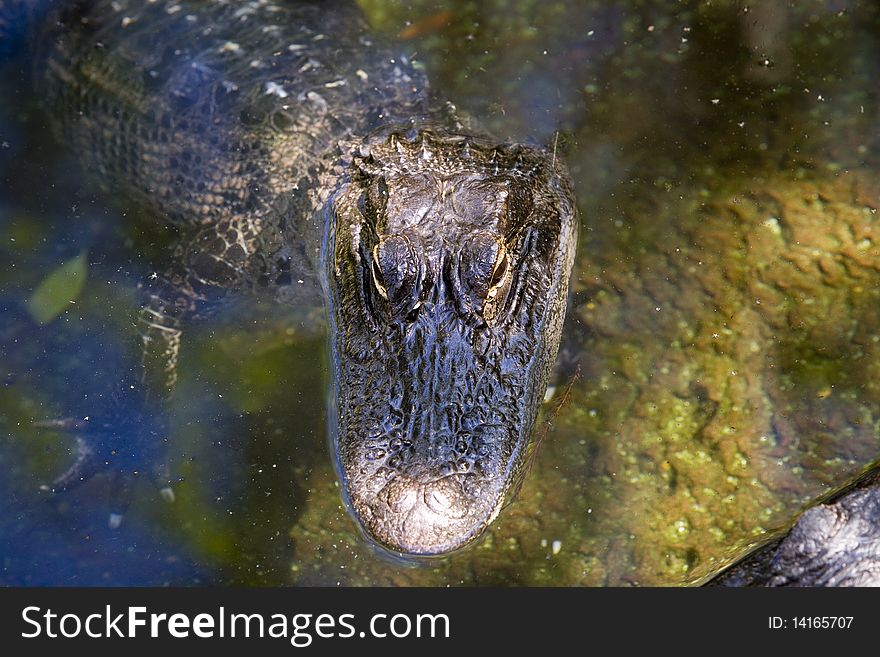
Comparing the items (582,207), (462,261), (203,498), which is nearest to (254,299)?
(203,498)

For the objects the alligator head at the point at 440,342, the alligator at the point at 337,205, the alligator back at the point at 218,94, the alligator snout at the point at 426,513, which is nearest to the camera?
the alligator snout at the point at 426,513

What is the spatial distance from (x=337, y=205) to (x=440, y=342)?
1.32 metres

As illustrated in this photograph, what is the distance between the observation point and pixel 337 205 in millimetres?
4902

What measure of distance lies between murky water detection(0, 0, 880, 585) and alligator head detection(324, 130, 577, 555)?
34 cm

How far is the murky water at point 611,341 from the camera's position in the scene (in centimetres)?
435

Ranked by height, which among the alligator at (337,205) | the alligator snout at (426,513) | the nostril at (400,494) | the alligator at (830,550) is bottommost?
the alligator at (830,550)

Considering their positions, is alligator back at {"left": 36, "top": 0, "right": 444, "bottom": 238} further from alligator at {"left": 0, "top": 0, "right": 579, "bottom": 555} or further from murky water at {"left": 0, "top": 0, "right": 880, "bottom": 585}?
murky water at {"left": 0, "top": 0, "right": 880, "bottom": 585}

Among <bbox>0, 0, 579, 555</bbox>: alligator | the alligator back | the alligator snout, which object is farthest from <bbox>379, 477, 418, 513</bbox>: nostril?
the alligator back

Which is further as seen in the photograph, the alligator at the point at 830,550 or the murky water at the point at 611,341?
the murky water at the point at 611,341

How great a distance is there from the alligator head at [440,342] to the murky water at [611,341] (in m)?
0.34

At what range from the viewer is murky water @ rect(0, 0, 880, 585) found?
171 inches

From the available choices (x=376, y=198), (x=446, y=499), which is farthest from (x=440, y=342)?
(x=376, y=198)

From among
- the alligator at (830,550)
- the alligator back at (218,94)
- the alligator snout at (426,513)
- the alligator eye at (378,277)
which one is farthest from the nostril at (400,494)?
the alligator back at (218,94)

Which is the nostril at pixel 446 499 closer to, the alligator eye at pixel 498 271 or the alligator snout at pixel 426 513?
the alligator snout at pixel 426 513
